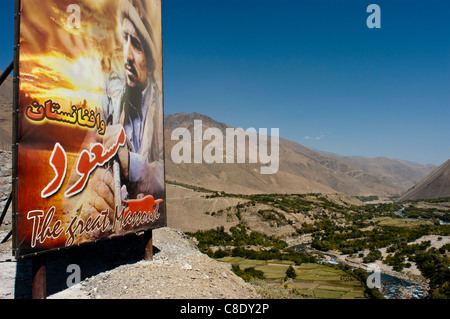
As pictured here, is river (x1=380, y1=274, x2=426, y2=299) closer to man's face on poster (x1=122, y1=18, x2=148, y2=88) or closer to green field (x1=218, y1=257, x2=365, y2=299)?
green field (x1=218, y1=257, x2=365, y2=299)

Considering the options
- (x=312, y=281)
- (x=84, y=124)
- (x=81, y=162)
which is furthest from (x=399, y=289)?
(x=84, y=124)

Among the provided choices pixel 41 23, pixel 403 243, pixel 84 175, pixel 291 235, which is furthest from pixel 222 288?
pixel 291 235

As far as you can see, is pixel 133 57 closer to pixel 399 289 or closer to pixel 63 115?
pixel 63 115

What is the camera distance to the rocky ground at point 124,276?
969 cm

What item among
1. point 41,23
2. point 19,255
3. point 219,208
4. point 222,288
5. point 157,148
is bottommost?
point 219,208

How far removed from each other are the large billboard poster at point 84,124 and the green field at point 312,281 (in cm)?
1280

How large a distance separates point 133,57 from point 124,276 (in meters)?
8.31

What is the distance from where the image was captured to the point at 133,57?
12.8m

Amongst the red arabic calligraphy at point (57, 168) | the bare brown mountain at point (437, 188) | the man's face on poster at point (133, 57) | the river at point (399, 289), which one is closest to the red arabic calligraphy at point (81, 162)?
the red arabic calligraphy at point (57, 168)

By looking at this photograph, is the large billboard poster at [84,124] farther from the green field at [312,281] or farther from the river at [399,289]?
the river at [399,289]

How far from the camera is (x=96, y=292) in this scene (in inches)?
376

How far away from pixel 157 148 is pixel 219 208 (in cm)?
3778

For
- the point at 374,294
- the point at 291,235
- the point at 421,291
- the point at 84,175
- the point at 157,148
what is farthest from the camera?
the point at 291,235

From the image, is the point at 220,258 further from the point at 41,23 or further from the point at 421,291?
the point at 41,23
